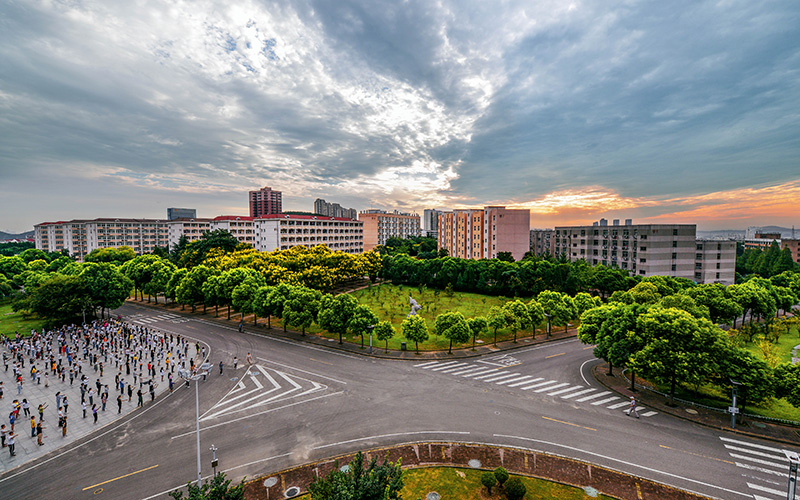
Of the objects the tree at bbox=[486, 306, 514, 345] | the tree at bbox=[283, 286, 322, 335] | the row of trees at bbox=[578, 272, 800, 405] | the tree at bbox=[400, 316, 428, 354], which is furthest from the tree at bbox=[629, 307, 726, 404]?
the tree at bbox=[283, 286, 322, 335]

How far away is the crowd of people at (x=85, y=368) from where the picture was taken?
2508 centimetres

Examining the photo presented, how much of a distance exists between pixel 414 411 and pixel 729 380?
75.2 ft

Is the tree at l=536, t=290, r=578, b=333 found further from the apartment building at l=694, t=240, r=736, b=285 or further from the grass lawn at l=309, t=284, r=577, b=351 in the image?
the apartment building at l=694, t=240, r=736, b=285

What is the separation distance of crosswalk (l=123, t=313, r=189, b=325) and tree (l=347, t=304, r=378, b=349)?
1221 inches

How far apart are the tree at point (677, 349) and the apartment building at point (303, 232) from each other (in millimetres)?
95306

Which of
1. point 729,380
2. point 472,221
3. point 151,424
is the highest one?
point 472,221

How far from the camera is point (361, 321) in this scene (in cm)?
3834

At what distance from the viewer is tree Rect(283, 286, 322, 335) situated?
4112cm

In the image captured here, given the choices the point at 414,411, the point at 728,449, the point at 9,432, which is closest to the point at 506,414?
the point at 414,411

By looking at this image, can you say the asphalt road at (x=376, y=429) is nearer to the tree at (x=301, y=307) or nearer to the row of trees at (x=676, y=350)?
the row of trees at (x=676, y=350)

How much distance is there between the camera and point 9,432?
22062 millimetres

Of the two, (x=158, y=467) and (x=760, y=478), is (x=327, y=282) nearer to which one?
(x=158, y=467)

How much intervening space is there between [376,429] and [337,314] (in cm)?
1838

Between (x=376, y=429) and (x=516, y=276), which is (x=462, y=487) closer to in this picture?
(x=376, y=429)
